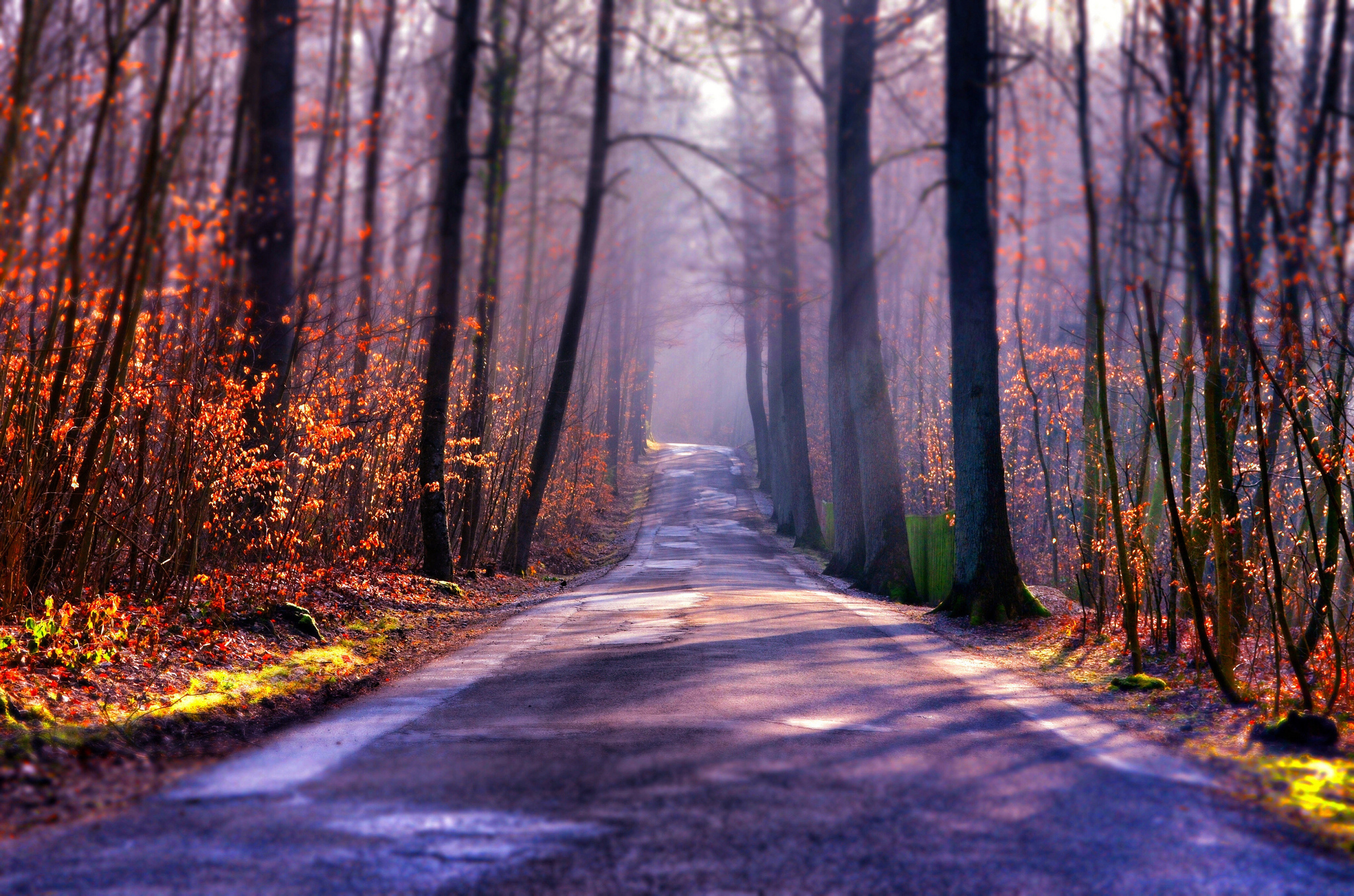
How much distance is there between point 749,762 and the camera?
4281 mm

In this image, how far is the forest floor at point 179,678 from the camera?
4059mm

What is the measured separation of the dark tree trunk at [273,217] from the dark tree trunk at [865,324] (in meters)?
9.38

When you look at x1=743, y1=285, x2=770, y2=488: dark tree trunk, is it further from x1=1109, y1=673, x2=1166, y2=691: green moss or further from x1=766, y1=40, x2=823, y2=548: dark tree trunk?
x1=1109, y1=673, x2=1166, y2=691: green moss

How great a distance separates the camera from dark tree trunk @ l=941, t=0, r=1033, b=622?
11102 millimetres

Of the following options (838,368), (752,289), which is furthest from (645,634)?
(752,289)

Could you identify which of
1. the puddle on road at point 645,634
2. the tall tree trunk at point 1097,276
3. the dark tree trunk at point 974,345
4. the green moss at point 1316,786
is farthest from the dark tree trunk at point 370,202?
the green moss at point 1316,786

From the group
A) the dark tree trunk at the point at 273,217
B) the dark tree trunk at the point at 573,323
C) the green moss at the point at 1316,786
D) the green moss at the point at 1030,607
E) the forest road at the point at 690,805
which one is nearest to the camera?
the forest road at the point at 690,805

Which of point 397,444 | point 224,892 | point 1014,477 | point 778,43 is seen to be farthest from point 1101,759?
point 1014,477

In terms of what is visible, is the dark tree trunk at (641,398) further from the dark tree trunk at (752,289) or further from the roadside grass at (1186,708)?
the roadside grass at (1186,708)

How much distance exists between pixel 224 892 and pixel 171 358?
18.5ft

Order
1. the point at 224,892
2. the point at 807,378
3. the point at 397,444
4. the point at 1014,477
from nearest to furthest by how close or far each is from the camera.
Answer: the point at 224,892
the point at 397,444
the point at 1014,477
the point at 807,378

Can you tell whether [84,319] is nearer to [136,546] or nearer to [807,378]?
[136,546]

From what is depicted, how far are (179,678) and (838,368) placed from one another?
14927 millimetres

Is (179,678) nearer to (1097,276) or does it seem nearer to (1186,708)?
(1186,708)
